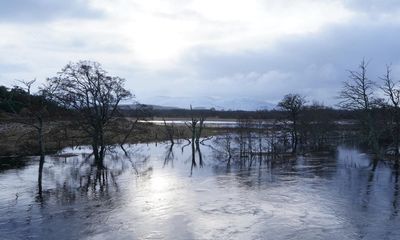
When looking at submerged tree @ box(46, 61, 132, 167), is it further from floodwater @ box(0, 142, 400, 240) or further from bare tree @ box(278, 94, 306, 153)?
bare tree @ box(278, 94, 306, 153)

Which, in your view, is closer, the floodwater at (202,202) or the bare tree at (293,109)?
the floodwater at (202,202)

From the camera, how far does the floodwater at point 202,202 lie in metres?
18.3

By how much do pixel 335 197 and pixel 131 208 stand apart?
36.5 feet

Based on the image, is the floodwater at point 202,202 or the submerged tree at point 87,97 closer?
the floodwater at point 202,202

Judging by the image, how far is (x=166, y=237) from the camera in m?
17.4

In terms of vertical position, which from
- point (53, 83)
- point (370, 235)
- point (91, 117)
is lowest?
point (370, 235)

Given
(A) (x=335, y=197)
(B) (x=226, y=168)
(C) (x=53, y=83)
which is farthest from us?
(C) (x=53, y=83)

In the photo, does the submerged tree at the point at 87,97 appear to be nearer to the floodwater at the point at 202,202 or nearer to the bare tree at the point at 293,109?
the floodwater at the point at 202,202

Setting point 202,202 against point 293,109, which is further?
point 293,109

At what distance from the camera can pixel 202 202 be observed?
942 inches

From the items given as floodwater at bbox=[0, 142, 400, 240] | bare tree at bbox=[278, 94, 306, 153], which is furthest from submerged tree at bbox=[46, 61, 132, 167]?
bare tree at bbox=[278, 94, 306, 153]

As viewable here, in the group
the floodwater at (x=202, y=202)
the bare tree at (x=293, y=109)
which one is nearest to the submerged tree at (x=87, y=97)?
the floodwater at (x=202, y=202)

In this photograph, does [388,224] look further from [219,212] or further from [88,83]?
[88,83]

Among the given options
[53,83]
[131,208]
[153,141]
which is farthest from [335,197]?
[153,141]
